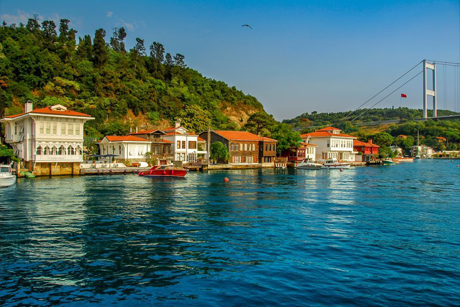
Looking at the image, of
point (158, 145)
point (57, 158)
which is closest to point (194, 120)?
point (158, 145)

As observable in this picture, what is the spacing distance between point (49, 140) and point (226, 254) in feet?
119

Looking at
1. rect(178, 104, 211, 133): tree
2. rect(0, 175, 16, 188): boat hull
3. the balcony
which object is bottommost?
rect(0, 175, 16, 188): boat hull

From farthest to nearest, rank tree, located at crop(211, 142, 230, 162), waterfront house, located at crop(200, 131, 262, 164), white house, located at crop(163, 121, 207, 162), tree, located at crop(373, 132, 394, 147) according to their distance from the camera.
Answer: tree, located at crop(373, 132, 394, 147), waterfront house, located at crop(200, 131, 262, 164), tree, located at crop(211, 142, 230, 162), white house, located at crop(163, 121, 207, 162)

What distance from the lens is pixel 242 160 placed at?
66250 mm

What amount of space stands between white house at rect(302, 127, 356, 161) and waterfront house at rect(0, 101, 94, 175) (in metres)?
51.9

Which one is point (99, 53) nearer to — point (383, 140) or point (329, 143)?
point (329, 143)

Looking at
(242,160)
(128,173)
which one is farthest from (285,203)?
(242,160)

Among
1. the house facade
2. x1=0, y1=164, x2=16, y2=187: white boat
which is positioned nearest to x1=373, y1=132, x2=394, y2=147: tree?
the house facade

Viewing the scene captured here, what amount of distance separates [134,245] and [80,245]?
1.91 m

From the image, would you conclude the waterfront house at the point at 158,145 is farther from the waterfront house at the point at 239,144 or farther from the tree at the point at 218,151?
the waterfront house at the point at 239,144

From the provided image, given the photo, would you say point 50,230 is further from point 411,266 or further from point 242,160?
point 242,160

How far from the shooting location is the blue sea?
935cm

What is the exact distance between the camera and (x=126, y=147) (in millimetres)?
53156

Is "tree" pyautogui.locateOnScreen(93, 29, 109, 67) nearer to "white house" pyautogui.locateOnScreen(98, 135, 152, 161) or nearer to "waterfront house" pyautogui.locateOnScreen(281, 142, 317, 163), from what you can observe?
"white house" pyautogui.locateOnScreen(98, 135, 152, 161)
